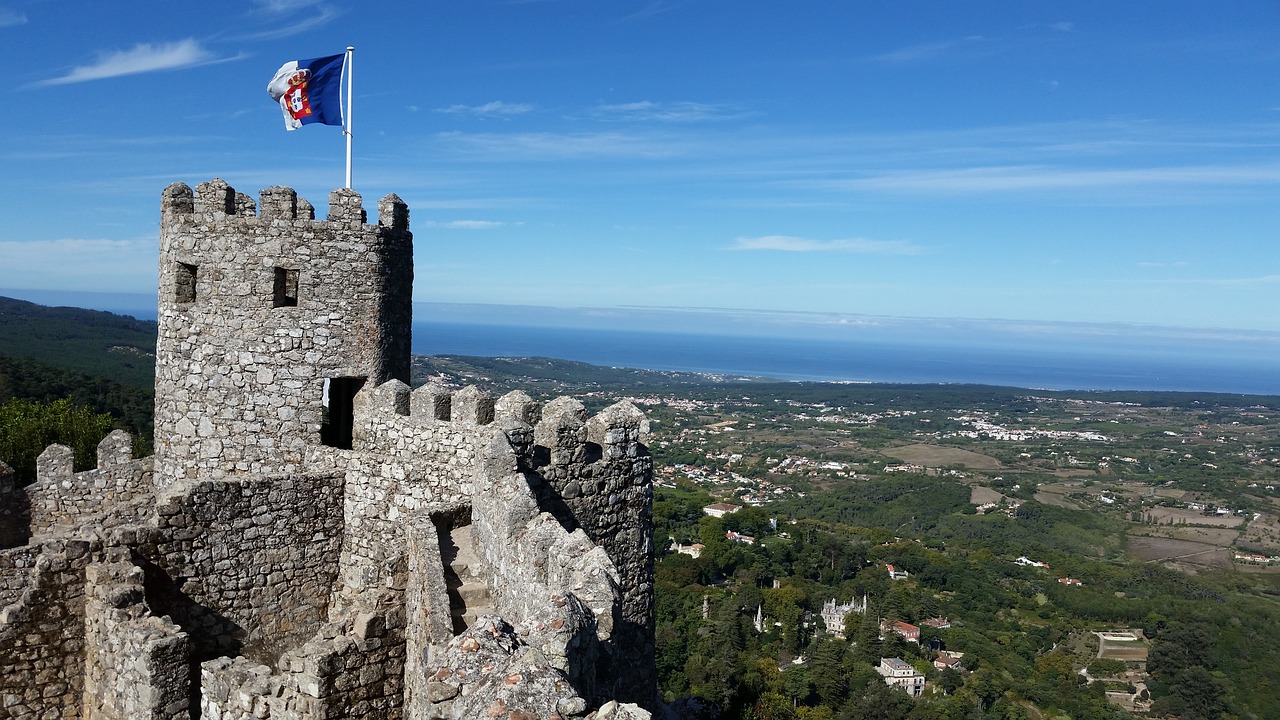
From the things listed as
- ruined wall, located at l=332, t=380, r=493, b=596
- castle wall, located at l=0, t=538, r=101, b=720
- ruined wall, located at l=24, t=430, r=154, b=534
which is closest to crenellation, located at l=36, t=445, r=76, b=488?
ruined wall, located at l=24, t=430, r=154, b=534

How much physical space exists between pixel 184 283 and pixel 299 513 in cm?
255

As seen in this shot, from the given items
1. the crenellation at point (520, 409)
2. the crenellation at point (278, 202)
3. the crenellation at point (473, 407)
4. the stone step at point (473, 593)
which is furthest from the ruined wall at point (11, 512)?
the stone step at point (473, 593)

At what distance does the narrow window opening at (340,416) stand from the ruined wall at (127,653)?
7.90 ft

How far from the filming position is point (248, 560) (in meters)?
8.04

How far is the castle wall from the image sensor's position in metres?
6.91

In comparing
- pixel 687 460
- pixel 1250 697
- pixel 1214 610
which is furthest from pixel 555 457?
pixel 687 460

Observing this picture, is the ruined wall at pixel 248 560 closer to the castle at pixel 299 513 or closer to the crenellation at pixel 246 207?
the castle at pixel 299 513

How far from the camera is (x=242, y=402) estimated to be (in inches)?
333

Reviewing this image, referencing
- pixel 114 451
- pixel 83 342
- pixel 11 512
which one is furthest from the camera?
pixel 83 342

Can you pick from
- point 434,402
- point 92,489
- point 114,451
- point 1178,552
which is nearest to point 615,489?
point 434,402

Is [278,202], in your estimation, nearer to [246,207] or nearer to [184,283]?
[246,207]

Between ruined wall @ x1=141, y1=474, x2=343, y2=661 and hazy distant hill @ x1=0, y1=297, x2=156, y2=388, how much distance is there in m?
41.0

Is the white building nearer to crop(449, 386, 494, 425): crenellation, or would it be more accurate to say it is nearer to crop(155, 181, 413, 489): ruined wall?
crop(155, 181, 413, 489): ruined wall

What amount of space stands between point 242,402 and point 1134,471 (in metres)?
116
